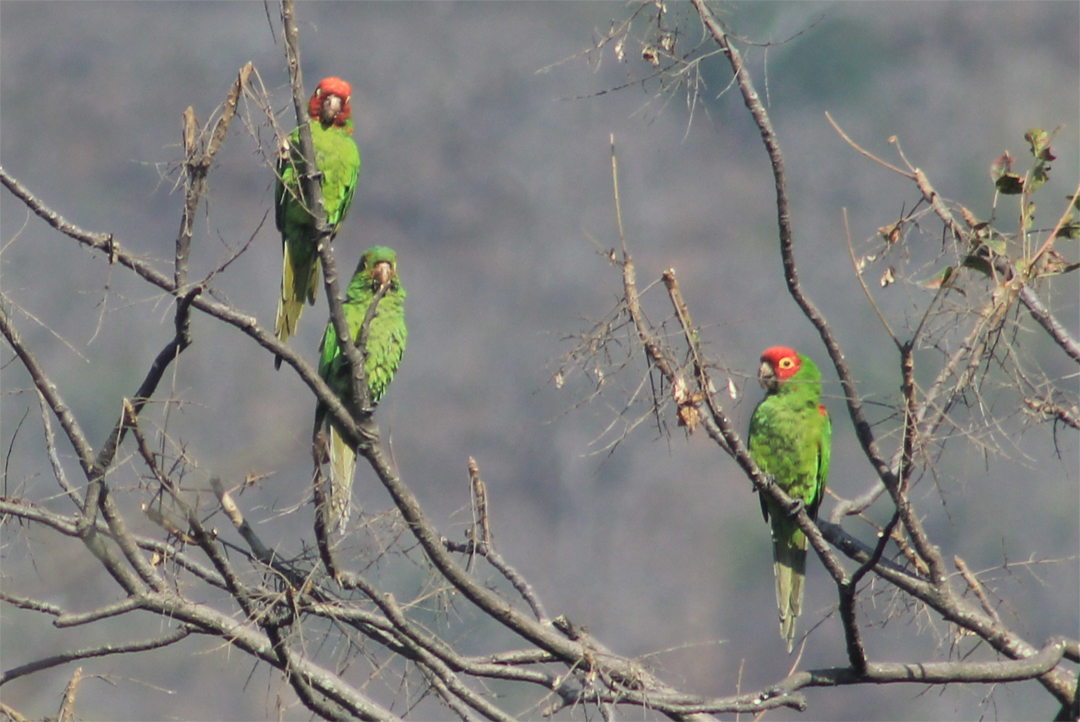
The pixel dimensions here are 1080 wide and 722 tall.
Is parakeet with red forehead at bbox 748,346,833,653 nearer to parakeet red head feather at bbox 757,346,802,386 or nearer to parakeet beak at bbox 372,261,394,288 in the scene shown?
parakeet red head feather at bbox 757,346,802,386

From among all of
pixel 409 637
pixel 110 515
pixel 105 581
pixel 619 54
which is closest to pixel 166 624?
pixel 110 515

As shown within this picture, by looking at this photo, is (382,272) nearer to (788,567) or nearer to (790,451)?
(790,451)

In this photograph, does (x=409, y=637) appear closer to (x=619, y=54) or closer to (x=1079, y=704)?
(x=619, y=54)

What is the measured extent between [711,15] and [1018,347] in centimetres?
159

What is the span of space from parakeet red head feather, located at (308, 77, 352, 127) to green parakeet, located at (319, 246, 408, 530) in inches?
36.9

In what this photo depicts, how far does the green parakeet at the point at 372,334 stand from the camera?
4.99 metres

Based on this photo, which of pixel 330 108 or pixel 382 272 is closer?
pixel 382 272

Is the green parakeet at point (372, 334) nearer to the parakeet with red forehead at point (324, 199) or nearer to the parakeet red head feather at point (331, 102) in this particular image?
the parakeet with red forehead at point (324, 199)

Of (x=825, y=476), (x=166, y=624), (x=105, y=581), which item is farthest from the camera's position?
(x=105, y=581)

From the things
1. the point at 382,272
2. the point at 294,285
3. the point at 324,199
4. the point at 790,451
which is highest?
the point at 324,199

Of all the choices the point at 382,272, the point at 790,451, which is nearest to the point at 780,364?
the point at 790,451

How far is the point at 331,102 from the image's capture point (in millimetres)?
5855

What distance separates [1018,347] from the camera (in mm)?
3715

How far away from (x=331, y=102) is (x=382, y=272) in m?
1.23
